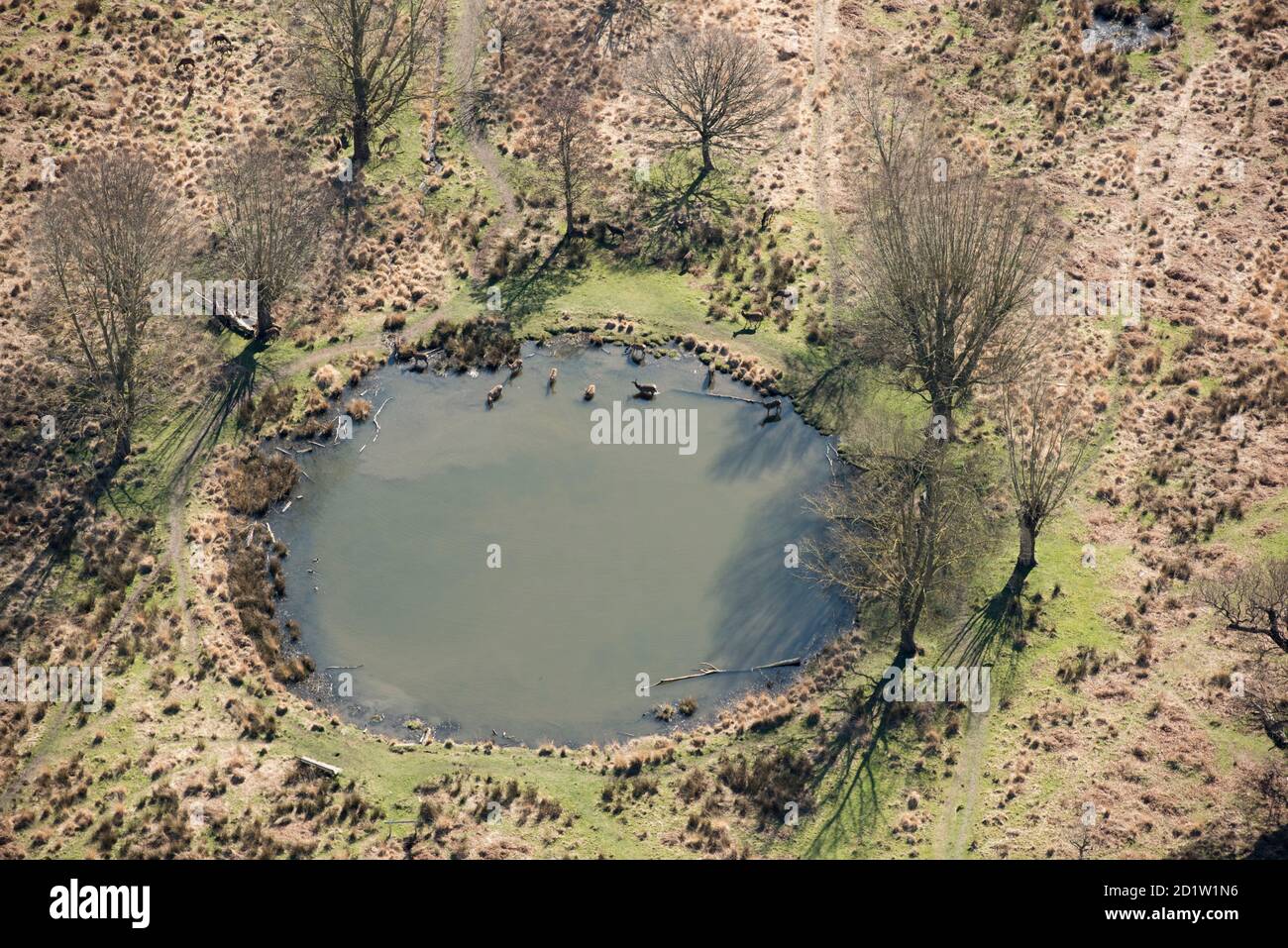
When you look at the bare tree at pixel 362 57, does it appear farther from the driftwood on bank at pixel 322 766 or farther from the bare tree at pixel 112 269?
the driftwood on bank at pixel 322 766

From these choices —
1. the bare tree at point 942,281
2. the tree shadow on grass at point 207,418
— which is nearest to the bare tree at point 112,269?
the tree shadow on grass at point 207,418

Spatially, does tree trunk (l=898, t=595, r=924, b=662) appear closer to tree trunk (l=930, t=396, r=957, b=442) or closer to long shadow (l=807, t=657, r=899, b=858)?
long shadow (l=807, t=657, r=899, b=858)

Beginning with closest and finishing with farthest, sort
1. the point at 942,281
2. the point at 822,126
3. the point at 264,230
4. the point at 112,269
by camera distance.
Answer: the point at 942,281 < the point at 112,269 < the point at 264,230 < the point at 822,126

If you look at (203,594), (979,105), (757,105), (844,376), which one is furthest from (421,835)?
(979,105)

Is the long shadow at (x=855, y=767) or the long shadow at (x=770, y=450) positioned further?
the long shadow at (x=770, y=450)

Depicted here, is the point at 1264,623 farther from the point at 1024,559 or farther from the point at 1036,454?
the point at 1036,454

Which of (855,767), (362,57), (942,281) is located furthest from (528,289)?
(855,767)

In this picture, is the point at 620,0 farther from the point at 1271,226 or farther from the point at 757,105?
the point at 1271,226
